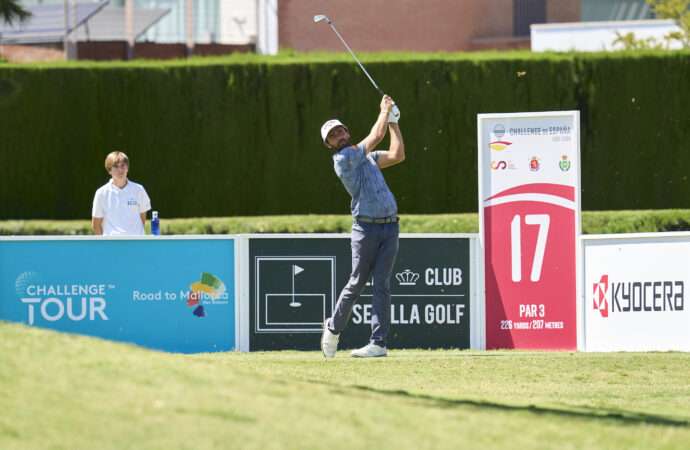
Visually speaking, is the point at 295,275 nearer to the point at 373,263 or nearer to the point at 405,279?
the point at 405,279

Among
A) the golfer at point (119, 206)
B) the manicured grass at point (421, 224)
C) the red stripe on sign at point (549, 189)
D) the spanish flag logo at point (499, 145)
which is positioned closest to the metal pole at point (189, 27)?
the manicured grass at point (421, 224)

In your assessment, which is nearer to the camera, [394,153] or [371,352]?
[394,153]

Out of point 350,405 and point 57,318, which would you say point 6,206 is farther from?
point 350,405

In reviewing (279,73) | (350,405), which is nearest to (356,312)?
(350,405)

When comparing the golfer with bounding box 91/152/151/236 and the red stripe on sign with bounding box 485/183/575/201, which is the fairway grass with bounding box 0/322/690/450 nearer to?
the red stripe on sign with bounding box 485/183/575/201

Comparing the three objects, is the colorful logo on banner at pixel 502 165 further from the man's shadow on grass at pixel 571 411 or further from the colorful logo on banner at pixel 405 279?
the man's shadow on grass at pixel 571 411

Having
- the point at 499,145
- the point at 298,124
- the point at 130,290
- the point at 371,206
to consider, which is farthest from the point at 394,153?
the point at 298,124

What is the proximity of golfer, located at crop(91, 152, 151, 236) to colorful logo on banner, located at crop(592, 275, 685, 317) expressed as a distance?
4.26 m

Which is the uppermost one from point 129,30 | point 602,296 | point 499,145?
point 129,30

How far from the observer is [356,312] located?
43.9 ft

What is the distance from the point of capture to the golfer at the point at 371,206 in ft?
38.1

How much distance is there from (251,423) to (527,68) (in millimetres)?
15197

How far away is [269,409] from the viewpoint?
766cm

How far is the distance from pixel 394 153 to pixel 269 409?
430 cm
